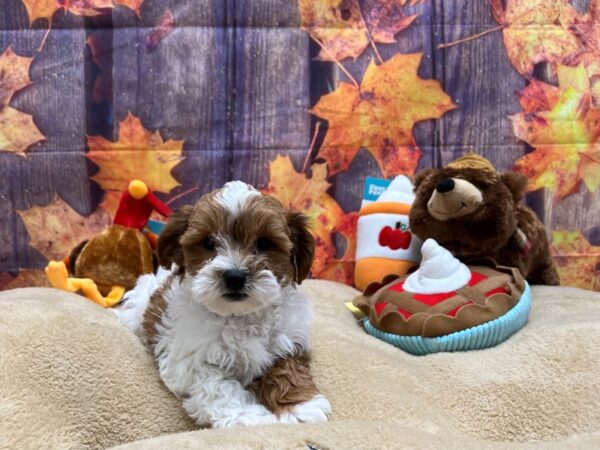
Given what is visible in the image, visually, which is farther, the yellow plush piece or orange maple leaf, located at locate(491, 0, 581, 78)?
orange maple leaf, located at locate(491, 0, 581, 78)

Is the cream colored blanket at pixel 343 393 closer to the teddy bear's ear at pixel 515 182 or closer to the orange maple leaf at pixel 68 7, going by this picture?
the teddy bear's ear at pixel 515 182

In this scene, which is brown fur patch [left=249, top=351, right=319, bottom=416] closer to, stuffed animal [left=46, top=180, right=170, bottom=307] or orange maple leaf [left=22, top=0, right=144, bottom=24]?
stuffed animal [left=46, top=180, right=170, bottom=307]

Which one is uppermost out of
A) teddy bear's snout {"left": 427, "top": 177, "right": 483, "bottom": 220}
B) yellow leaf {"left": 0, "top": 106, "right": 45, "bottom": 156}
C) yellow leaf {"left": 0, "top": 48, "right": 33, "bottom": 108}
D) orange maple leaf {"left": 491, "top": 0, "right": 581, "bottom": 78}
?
orange maple leaf {"left": 491, "top": 0, "right": 581, "bottom": 78}

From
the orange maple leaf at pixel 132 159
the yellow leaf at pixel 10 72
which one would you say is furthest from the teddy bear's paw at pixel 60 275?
the yellow leaf at pixel 10 72

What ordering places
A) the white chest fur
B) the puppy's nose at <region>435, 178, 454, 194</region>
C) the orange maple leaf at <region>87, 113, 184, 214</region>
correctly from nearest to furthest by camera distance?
the white chest fur < the puppy's nose at <region>435, 178, 454, 194</region> < the orange maple leaf at <region>87, 113, 184, 214</region>

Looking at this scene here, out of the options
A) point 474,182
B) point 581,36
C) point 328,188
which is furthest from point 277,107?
point 581,36

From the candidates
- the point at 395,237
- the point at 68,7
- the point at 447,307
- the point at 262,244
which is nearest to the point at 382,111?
the point at 395,237

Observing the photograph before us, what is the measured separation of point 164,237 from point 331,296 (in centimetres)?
90

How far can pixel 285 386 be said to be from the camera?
4.31 ft

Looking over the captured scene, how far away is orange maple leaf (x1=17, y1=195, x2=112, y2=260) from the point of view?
7.86 feet

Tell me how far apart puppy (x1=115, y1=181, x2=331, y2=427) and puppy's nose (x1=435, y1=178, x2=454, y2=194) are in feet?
2.16

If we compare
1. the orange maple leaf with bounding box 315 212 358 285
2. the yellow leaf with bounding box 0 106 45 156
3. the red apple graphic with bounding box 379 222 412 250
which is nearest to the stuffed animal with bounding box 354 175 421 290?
the red apple graphic with bounding box 379 222 412 250

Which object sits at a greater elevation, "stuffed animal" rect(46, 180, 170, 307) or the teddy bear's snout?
the teddy bear's snout

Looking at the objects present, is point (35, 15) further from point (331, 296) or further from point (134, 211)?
point (331, 296)
